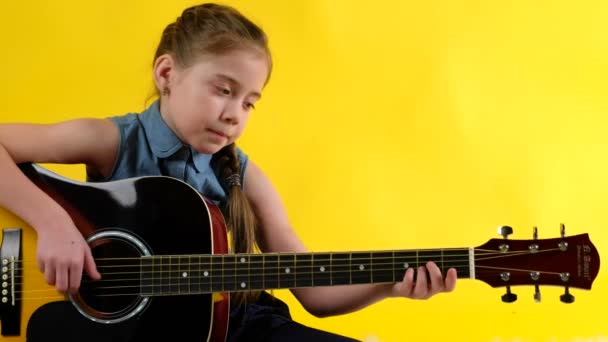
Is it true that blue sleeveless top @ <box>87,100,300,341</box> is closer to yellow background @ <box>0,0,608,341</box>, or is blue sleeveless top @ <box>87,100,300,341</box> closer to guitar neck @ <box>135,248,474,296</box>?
guitar neck @ <box>135,248,474,296</box>

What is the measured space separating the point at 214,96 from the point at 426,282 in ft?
1.60

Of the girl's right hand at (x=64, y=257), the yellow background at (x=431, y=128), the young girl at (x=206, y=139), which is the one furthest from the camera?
the yellow background at (x=431, y=128)

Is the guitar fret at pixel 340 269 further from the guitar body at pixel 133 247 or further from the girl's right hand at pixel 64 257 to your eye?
the girl's right hand at pixel 64 257

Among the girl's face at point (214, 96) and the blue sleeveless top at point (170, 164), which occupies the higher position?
the girl's face at point (214, 96)

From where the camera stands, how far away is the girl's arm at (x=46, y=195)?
3.94 ft

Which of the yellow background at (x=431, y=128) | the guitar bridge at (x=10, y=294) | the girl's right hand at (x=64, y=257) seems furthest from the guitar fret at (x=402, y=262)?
the yellow background at (x=431, y=128)

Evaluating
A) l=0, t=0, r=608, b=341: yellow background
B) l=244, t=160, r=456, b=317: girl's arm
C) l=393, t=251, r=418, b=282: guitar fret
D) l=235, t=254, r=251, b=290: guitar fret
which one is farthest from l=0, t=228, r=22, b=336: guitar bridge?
l=0, t=0, r=608, b=341: yellow background

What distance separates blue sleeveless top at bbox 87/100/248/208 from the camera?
1.39 meters

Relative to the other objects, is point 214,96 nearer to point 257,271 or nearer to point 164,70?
point 164,70

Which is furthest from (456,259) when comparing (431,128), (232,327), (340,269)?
(431,128)

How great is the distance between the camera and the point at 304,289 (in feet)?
4.97

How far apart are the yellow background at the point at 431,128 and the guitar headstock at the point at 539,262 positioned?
73cm

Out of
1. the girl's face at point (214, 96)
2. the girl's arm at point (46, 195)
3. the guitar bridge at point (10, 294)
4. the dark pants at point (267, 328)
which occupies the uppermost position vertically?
the girl's face at point (214, 96)

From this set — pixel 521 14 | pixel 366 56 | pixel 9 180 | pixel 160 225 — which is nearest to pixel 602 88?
pixel 521 14
